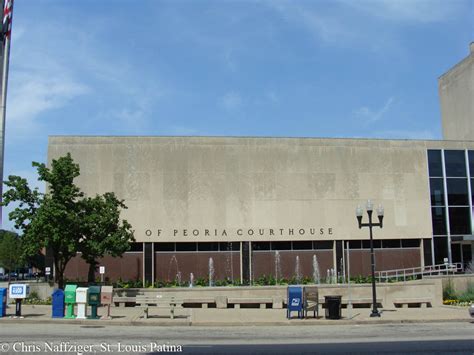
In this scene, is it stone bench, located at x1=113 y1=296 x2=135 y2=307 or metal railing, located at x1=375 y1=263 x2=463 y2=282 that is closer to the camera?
stone bench, located at x1=113 y1=296 x2=135 y2=307

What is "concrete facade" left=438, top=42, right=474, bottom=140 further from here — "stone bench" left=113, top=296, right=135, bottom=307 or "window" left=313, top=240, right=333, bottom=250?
"stone bench" left=113, top=296, right=135, bottom=307

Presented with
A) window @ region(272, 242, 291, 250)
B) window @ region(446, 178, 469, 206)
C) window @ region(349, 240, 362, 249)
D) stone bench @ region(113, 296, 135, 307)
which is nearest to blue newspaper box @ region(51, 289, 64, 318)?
stone bench @ region(113, 296, 135, 307)

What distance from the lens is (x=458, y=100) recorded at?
50.3 m

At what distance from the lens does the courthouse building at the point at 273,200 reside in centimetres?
3847

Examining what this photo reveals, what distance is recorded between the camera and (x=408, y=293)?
93.9ft

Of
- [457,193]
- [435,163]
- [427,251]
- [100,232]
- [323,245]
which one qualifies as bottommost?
[427,251]


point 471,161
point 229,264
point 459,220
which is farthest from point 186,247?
point 471,161

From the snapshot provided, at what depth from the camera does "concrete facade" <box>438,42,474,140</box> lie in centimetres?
4856

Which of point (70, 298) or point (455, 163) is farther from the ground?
point (455, 163)

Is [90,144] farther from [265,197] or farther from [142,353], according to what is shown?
[142,353]

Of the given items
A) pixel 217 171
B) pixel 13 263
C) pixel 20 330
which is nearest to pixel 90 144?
pixel 217 171

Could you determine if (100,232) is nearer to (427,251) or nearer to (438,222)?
(427,251)

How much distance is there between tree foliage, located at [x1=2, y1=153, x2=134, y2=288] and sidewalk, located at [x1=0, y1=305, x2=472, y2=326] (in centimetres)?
318

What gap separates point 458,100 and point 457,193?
39.6 ft
